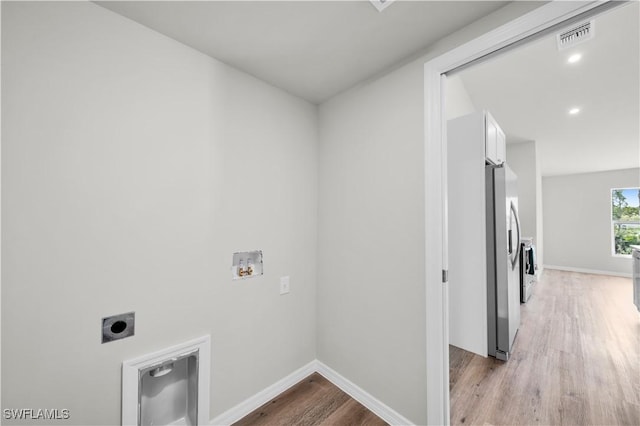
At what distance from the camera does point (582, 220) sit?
6.75m

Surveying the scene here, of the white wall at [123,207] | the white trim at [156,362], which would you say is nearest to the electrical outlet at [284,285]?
the white wall at [123,207]

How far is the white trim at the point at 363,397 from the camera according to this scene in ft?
5.44

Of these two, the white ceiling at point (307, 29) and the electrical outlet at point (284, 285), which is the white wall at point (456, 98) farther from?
the electrical outlet at point (284, 285)

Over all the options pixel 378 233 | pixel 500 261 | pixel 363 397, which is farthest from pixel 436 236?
pixel 500 261

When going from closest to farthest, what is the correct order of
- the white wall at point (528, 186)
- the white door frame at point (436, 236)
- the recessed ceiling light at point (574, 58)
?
the white door frame at point (436, 236) → the recessed ceiling light at point (574, 58) → the white wall at point (528, 186)

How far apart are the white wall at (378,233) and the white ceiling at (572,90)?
48 centimetres

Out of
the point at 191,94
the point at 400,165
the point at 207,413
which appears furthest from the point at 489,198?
the point at 207,413

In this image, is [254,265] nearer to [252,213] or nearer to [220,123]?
[252,213]

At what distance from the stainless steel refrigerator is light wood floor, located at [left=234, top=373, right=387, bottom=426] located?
1.50 m

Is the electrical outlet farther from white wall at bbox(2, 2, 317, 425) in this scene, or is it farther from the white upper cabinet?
the white upper cabinet

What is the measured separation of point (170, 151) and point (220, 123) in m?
0.38

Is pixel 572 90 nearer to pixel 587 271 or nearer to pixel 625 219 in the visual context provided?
pixel 625 219

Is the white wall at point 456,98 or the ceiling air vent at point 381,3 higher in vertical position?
the white wall at point 456,98

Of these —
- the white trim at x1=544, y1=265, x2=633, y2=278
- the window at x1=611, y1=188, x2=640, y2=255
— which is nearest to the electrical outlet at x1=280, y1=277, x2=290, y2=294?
the white trim at x1=544, y1=265, x2=633, y2=278
